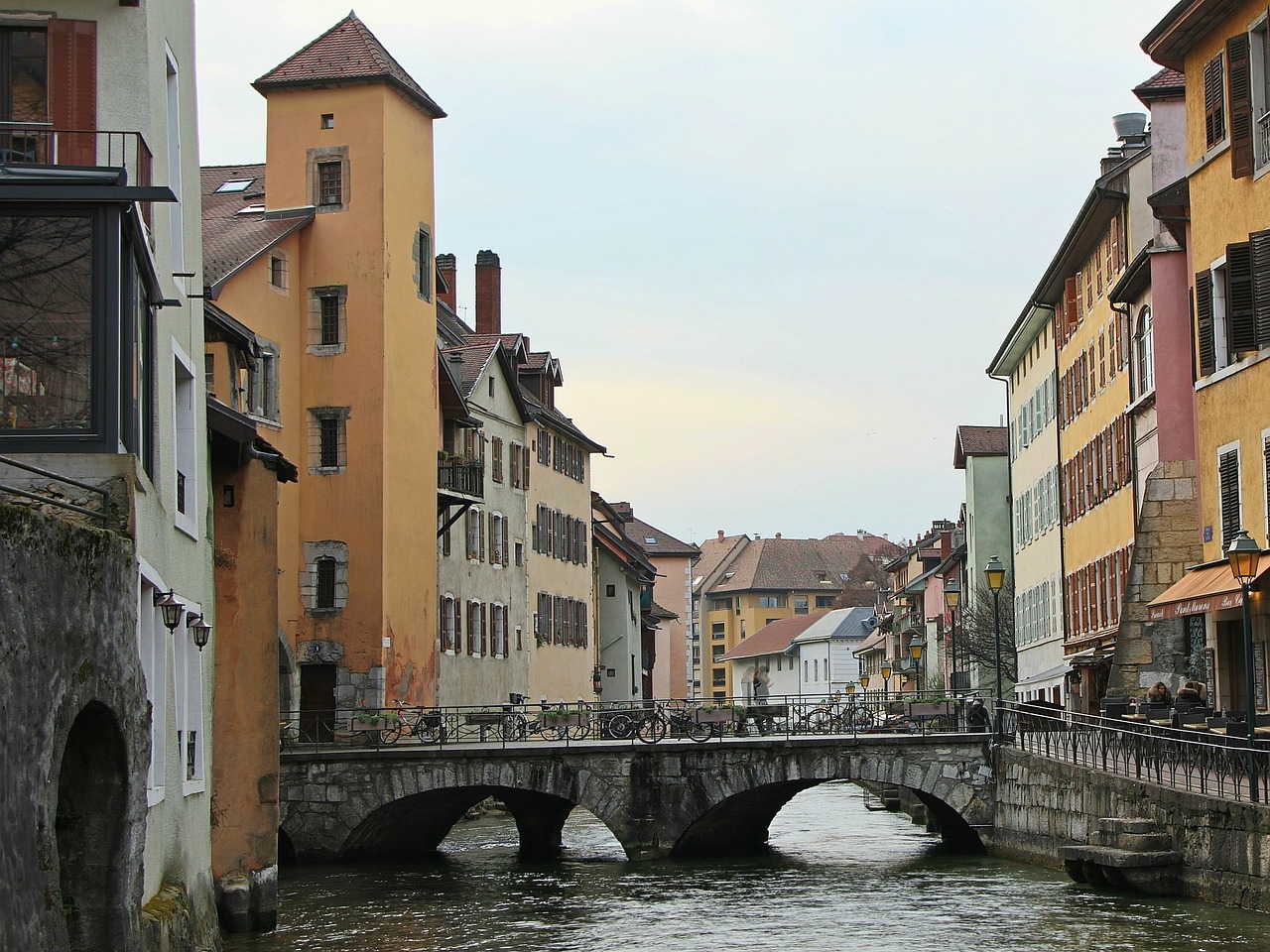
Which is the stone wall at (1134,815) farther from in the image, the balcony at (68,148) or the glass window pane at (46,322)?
the balcony at (68,148)

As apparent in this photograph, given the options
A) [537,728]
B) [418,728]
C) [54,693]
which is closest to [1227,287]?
[537,728]

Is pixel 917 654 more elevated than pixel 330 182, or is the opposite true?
pixel 330 182

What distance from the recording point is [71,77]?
1812cm

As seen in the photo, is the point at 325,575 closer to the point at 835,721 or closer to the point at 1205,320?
the point at 835,721

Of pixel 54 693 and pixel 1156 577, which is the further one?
pixel 1156 577

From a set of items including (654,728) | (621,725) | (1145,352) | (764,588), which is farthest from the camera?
(764,588)

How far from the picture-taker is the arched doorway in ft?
45.9

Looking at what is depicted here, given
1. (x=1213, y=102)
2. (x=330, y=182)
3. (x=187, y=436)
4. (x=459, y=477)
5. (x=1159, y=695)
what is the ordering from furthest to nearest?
(x=459, y=477), (x=330, y=182), (x=1159, y=695), (x=1213, y=102), (x=187, y=436)

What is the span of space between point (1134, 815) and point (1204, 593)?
3.31 m

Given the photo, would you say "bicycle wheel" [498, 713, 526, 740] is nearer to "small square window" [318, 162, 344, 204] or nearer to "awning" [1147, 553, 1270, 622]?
"small square window" [318, 162, 344, 204]

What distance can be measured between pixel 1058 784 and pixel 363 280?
21.4 meters

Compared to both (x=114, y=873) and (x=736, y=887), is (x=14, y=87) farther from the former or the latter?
(x=736, y=887)

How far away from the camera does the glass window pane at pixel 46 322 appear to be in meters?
15.0

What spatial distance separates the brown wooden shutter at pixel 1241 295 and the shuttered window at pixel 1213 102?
2.02 m
